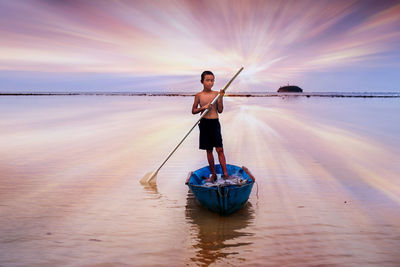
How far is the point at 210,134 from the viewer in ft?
21.1

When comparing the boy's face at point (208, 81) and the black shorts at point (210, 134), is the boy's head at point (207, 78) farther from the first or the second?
the black shorts at point (210, 134)

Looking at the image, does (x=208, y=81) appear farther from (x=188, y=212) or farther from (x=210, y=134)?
(x=188, y=212)

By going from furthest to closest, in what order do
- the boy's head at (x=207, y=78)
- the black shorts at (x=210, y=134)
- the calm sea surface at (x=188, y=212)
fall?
1. the black shorts at (x=210, y=134)
2. the boy's head at (x=207, y=78)
3. the calm sea surface at (x=188, y=212)

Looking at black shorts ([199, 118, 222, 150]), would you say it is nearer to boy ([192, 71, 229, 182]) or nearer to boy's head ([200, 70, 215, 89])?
boy ([192, 71, 229, 182])

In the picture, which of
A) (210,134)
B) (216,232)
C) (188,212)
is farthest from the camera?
(210,134)

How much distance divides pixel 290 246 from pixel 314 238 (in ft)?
1.69

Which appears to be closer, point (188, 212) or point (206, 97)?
point (188, 212)

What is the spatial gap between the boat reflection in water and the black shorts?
1287 millimetres

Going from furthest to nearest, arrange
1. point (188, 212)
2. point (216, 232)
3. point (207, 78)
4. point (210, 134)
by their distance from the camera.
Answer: point (210, 134)
point (207, 78)
point (188, 212)
point (216, 232)

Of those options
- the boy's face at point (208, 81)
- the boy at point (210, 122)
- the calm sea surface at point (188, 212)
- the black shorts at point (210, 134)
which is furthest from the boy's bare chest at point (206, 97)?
the calm sea surface at point (188, 212)

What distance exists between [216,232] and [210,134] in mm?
2167

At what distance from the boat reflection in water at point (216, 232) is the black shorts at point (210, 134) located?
1.29m

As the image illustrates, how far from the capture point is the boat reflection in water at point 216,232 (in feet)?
14.3

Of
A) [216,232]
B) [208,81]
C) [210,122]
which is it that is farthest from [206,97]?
[216,232]
